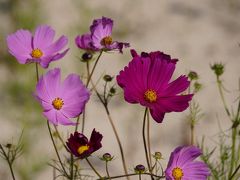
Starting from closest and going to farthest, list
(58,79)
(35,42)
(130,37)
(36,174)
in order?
(58,79)
(35,42)
(36,174)
(130,37)

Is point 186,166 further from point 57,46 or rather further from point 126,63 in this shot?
point 126,63

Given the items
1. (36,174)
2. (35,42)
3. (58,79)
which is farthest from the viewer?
(36,174)

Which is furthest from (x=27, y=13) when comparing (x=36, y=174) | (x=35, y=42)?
(x=35, y=42)

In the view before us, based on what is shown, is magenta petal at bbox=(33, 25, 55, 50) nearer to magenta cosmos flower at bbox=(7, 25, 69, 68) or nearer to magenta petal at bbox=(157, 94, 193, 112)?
magenta cosmos flower at bbox=(7, 25, 69, 68)

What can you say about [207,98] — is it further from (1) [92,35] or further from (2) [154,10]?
(1) [92,35]

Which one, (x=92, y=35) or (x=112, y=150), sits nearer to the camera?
(x=92, y=35)

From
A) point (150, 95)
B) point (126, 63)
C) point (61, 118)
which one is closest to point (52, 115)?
point (61, 118)
